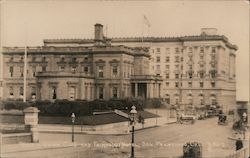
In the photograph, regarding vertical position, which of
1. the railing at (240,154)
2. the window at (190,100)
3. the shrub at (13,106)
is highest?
the shrub at (13,106)

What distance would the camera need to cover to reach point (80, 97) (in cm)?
3903

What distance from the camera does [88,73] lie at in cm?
4062

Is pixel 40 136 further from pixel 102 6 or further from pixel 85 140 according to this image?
pixel 102 6

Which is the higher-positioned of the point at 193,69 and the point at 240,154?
the point at 193,69

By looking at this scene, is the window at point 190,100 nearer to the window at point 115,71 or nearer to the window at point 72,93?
the window at point 115,71

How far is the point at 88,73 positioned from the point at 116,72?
2473 mm

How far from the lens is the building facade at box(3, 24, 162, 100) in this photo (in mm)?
38250

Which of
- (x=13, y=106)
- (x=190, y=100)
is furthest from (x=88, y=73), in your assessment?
(x=13, y=106)

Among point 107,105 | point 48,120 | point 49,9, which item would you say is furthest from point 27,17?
point 107,105

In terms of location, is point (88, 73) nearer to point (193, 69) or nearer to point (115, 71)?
point (115, 71)

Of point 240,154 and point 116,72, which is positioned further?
point 116,72

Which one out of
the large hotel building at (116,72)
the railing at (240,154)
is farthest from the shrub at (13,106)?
the railing at (240,154)

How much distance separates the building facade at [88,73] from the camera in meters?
38.2

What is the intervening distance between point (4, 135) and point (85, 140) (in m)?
5.41
